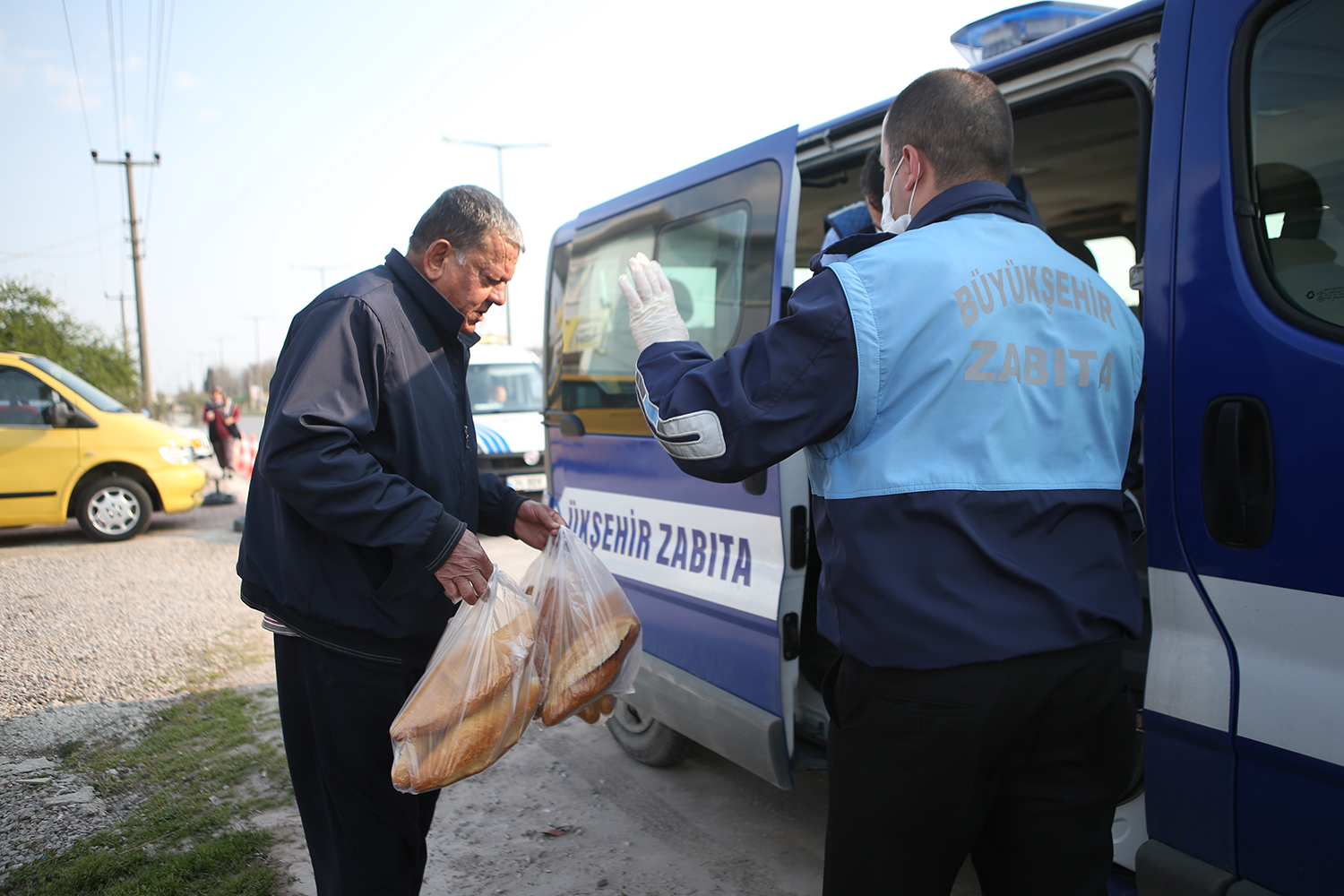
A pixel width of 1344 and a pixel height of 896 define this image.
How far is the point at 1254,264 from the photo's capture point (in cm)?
154

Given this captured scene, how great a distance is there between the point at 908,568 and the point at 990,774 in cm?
36

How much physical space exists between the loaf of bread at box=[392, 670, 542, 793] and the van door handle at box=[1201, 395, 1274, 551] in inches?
57.9

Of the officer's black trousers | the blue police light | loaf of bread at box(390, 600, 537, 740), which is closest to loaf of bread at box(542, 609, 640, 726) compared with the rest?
loaf of bread at box(390, 600, 537, 740)

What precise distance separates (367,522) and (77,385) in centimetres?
913

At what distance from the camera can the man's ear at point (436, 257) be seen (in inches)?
74.9

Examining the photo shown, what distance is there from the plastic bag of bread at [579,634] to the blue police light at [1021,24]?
6.02ft

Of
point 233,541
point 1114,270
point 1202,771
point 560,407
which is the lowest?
point 233,541

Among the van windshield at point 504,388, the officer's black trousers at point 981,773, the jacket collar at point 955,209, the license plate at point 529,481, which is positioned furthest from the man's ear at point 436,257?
the van windshield at point 504,388

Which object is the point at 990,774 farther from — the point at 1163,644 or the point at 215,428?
the point at 215,428

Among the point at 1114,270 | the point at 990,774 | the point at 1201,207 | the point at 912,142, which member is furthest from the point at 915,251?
the point at 1114,270

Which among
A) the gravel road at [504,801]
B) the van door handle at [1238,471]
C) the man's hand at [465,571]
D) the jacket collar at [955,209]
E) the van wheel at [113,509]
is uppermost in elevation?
the jacket collar at [955,209]

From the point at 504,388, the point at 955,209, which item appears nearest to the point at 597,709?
the point at 955,209

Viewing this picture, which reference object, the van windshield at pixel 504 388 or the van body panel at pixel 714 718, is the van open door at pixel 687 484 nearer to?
the van body panel at pixel 714 718

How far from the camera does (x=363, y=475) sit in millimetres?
1640
